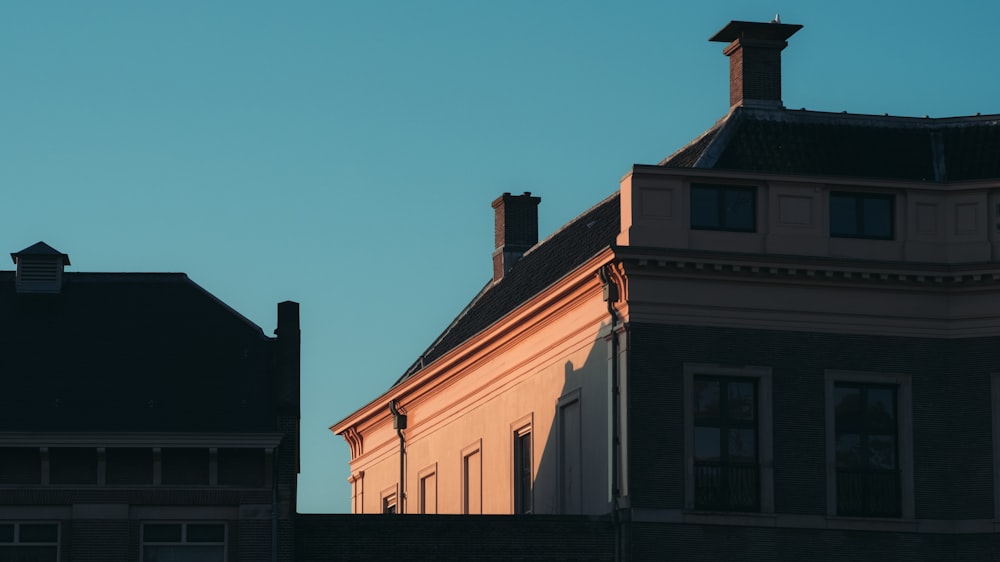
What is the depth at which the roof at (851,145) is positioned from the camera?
44688 millimetres

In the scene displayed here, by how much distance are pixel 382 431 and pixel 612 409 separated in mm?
21218

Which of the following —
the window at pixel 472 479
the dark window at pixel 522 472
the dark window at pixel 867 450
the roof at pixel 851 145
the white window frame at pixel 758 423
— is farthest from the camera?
the window at pixel 472 479

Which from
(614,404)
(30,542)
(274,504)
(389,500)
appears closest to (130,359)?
(30,542)

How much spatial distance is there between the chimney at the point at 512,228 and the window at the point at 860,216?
17623mm

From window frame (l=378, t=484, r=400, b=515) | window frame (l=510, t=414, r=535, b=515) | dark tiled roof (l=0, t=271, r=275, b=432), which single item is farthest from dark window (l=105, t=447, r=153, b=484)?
window frame (l=378, t=484, r=400, b=515)

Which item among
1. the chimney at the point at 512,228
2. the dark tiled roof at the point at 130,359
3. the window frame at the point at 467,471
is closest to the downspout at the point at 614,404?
the dark tiled roof at the point at 130,359

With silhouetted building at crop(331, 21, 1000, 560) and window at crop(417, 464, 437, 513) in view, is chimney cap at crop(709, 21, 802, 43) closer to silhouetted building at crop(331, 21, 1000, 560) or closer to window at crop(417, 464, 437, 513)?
silhouetted building at crop(331, 21, 1000, 560)

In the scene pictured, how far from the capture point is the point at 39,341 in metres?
42.8

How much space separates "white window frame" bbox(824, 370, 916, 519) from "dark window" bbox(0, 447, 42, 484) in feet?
48.2

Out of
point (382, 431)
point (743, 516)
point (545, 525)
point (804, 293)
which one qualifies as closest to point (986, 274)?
point (804, 293)

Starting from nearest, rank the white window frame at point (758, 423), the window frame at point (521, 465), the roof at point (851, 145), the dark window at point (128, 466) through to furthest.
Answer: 1. the dark window at point (128, 466)
2. the white window frame at point (758, 423)
3. the roof at point (851, 145)
4. the window frame at point (521, 465)

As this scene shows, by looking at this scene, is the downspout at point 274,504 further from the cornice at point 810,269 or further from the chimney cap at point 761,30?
the chimney cap at point 761,30

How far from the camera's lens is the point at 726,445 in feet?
137

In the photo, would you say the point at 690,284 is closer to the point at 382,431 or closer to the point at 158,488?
the point at 158,488
